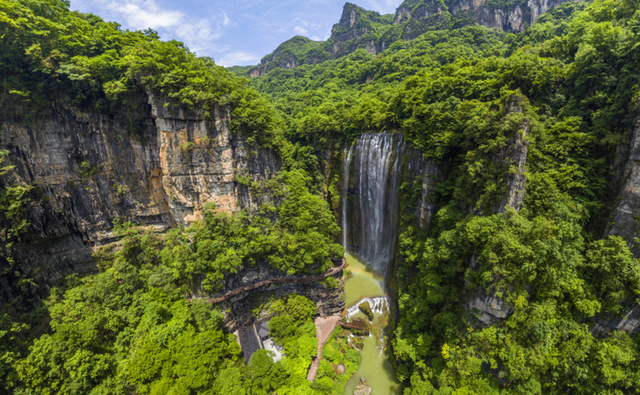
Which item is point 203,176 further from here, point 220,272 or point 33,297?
point 33,297

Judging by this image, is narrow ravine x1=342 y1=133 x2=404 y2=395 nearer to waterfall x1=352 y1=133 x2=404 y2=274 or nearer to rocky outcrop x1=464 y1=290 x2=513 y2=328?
waterfall x1=352 y1=133 x2=404 y2=274

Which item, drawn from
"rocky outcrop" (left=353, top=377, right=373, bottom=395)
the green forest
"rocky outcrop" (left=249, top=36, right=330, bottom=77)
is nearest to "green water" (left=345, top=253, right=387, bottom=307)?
the green forest

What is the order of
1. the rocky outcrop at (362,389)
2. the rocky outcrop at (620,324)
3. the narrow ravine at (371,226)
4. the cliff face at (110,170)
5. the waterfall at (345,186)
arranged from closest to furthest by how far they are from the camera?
the rocky outcrop at (620,324) → the rocky outcrop at (362,389) → the cliff face at (110,170) → the narrow ravine at (371,226) → the waterfall at (345,186)

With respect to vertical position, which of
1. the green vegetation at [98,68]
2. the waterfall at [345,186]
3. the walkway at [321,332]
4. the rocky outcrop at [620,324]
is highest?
the green vegetation at [98,68]

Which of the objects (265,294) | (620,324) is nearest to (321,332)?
(265,294)

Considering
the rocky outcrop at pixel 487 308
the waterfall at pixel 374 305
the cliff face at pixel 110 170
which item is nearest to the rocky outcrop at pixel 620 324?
the rocky outcrop at pixel 487 308

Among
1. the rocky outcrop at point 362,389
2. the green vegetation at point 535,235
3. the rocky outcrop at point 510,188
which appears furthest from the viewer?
the rocky outcrop at point 362,389

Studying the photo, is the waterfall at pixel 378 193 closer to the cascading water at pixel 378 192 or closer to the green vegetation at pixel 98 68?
the cascading water at pixel 378 192

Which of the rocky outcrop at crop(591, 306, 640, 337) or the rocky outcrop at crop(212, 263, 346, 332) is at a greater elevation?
the rocky outcrop at crop(591, 306, 640, 337)
